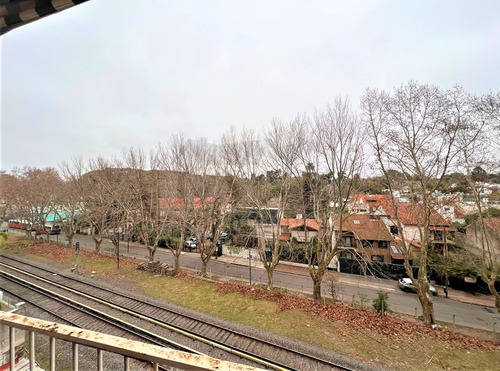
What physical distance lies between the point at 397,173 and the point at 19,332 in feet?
38.4

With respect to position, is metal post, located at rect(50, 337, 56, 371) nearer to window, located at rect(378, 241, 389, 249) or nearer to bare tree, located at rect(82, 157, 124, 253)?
bare tree, located at rect(82, 157, 124, 253)

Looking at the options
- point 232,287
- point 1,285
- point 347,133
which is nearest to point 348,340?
point 232,287

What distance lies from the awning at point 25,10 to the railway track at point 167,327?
7310 millimetres

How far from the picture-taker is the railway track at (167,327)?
19.9 feet

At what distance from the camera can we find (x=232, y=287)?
10.9 metres

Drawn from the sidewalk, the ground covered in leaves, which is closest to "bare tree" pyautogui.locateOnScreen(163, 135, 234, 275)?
the ground covered in leaves

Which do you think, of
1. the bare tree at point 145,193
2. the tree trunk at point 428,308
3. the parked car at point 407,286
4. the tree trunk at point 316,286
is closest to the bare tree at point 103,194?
the bare tree at point 145,193

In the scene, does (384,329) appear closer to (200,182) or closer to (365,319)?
(365,319)

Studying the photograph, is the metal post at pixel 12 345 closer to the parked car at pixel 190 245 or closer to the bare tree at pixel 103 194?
the bare tree at pixel 103 194

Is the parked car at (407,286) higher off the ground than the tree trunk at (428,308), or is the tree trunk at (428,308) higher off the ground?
the tree trunk at (428,308)

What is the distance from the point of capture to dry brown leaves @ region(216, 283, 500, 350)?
7.46 meters

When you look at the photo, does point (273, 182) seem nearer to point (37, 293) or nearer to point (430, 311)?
point (430, 311)

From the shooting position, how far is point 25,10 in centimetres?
167

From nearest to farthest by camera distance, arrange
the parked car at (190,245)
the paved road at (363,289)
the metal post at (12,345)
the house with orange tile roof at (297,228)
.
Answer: the metal post at (12,345)
the paved road at (363,289)
the house with orange tile roof at (297,228)
the parked car at (190,245)
